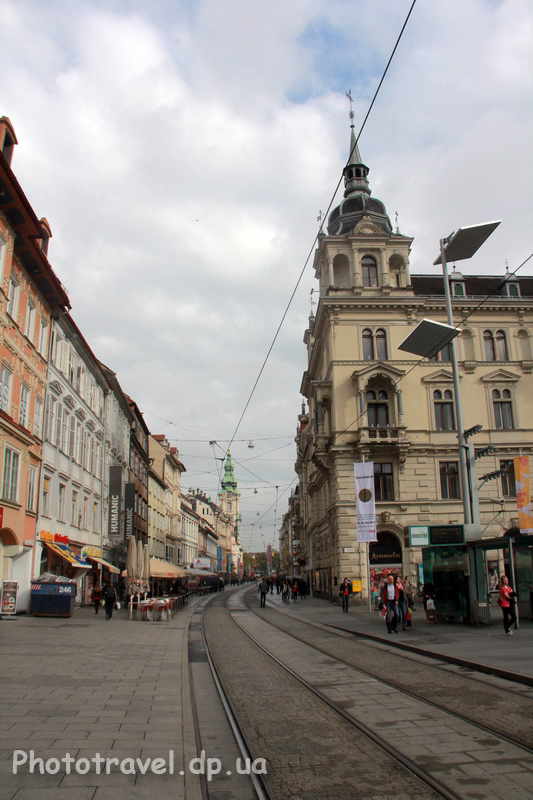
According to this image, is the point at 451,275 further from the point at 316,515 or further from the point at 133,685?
the point at 133,685

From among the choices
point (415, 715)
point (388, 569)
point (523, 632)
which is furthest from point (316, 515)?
point (415, 715)

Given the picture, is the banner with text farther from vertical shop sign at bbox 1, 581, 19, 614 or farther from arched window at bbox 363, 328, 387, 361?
vertical shop sign at bbox 1, 581, 19, 614

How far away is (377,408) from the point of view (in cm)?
4153

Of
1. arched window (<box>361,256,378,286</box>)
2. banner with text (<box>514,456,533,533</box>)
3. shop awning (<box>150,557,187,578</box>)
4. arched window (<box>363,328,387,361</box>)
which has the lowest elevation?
shop awning (<box>150,557,187,578</box>)

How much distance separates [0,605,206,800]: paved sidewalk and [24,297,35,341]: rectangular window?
1343cm

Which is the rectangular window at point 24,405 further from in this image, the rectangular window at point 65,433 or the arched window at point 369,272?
the arched window at point 369,272

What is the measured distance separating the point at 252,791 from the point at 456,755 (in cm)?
235

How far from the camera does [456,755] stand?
7.02 metres

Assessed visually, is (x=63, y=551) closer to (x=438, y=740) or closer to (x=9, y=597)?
(x=9, y=597)

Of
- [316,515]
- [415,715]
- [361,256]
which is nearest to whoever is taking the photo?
[415,715]

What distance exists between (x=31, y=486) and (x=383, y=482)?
69.9 feet

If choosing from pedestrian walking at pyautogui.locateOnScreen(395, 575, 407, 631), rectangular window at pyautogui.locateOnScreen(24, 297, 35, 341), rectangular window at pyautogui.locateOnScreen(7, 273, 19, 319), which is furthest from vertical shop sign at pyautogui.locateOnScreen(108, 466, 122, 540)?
pedestrian walking at pyautogui.locateOnScreen(395, 575, 407, 631)

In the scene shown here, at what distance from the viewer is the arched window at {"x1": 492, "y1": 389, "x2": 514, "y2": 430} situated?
42.0 metres
